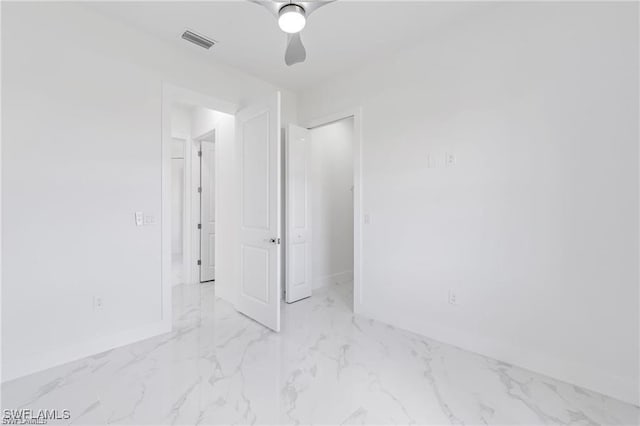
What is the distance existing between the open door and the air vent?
658 mm

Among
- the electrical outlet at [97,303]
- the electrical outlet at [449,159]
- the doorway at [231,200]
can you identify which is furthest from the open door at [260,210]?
the electrical outlet at [449,159]

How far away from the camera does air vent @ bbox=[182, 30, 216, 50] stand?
8.35ft

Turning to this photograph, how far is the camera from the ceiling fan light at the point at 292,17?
63.2 inches

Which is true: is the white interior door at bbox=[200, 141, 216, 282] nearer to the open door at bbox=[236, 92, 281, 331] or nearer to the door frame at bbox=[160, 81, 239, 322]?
the open door at bbox=[236, 92, 281, 331]

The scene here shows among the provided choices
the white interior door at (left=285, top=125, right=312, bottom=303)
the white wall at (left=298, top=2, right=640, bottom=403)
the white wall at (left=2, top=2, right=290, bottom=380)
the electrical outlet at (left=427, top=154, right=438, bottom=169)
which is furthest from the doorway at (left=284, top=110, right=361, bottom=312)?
the white wall at (left=2, top=2, right=290, bottom=380)

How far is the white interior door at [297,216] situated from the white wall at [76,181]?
4.70 feet

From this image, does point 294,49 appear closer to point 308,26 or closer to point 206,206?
point 308,26

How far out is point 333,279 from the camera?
442 cm

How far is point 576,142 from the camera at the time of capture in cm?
186

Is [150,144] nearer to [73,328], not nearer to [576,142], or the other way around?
[73,328]

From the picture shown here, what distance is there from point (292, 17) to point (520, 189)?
195cm

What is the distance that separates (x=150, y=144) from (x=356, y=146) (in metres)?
2.04

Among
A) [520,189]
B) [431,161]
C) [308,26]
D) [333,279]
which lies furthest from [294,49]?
[333,279]

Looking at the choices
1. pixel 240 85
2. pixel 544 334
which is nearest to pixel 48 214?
pixel 240 85
